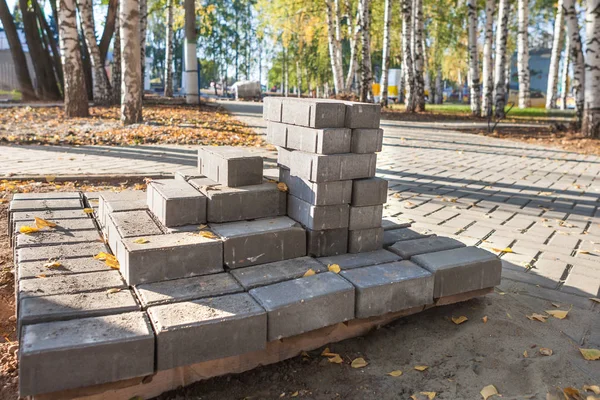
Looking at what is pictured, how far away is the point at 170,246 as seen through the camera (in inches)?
125

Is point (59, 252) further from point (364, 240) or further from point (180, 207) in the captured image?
point (364, 240)

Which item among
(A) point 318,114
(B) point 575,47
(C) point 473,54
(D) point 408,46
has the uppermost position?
(D) point 408,46

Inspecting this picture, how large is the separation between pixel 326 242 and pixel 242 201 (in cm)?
65

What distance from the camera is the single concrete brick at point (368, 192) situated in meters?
3.72

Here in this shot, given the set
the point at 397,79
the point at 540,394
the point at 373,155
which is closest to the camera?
the point at 540,394

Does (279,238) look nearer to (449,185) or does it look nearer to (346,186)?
(346,186)

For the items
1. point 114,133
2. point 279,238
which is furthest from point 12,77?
point 279,238

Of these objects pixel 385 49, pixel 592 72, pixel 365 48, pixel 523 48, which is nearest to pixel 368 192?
pixel 592 72

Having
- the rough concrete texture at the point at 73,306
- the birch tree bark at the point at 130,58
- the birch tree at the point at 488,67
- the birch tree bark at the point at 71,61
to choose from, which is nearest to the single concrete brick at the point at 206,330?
the rough concrete texture at the point at 73,306

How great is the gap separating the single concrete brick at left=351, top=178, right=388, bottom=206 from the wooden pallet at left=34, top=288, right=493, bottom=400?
0.79 m

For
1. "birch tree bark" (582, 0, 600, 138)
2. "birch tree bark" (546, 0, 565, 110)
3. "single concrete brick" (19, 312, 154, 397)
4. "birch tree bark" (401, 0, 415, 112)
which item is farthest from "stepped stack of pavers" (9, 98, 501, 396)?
"birch tree bark" (546, 0, 565, 110)

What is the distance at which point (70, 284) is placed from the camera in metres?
3.05

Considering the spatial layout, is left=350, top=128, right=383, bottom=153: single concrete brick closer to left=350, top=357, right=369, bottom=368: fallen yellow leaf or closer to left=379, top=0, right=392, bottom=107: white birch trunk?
left=350, top=357, right=369, bottom=368: fallen yellow leaf

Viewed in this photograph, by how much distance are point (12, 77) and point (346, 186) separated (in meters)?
36.2
